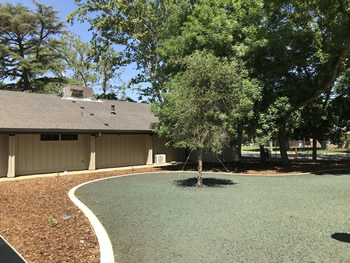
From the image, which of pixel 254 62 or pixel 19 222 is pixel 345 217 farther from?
pixel 254 62

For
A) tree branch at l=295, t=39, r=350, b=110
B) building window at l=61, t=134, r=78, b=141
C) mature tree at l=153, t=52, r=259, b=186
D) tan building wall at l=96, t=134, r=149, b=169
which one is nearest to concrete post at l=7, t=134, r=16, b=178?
building window at l=61, t=134, r=78, b=141

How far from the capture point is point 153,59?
23391mm

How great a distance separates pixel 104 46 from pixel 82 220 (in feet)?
66.6

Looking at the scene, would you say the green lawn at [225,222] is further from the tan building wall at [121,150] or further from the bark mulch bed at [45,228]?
the tan building wall at [121,150]

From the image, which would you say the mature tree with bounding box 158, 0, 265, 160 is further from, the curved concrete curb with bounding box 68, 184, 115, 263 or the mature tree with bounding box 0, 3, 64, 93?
the mature tree with bounding box 0, 3, 64, 93

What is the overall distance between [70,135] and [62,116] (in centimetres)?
123

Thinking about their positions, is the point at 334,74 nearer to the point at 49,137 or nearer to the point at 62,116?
the point at 62,116

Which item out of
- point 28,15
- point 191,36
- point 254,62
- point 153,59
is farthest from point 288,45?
point 28,15

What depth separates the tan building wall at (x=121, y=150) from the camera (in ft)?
53.9

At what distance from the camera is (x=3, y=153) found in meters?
12.8

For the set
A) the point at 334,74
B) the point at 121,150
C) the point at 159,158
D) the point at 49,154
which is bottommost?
the point at 159,158

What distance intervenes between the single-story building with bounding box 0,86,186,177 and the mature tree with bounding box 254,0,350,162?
8.70m

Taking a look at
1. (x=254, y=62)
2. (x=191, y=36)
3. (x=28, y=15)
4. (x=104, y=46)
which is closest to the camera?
(x=191, y=36)

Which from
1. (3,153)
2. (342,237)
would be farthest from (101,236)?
(3,153)
